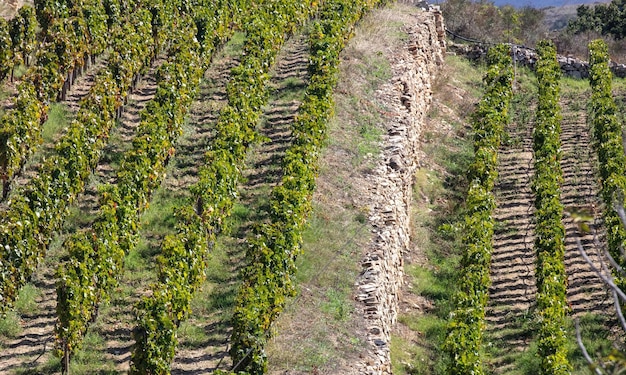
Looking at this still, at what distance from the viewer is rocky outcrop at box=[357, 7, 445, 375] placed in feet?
61.5

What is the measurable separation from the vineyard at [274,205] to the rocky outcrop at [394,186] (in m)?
0.07

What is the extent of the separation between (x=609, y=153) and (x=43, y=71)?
1525cm

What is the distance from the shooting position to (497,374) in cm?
2002

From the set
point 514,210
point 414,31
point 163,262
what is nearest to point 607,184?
point 514,210

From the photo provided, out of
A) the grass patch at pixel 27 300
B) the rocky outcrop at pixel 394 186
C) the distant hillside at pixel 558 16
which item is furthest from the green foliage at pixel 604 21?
the grass patch at pixel 27 300

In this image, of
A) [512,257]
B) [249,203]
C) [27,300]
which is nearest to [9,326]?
[27,300]

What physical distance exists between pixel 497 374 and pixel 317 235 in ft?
15.2

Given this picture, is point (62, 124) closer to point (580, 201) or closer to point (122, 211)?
point (122, 211)

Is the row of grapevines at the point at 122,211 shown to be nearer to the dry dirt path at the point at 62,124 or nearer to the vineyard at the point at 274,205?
the vineyard at the point at 274,205

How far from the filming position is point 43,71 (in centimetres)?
2211

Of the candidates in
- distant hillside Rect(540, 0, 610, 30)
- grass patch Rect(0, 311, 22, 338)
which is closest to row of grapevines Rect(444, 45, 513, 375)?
grass patch Rect(0, 311, 22, 338)

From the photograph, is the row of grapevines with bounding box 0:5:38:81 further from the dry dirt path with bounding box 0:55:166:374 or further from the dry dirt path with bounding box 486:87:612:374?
the dry dirt path with bounding box 486:87:612:374

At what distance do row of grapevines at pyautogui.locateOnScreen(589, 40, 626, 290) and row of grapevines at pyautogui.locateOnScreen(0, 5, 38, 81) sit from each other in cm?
1384

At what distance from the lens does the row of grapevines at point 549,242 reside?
18875 mm
